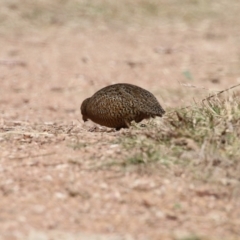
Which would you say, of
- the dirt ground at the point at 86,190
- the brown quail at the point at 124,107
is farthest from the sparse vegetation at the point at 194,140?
the brown quail at the point at 124,107

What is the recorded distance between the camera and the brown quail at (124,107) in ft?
19.9

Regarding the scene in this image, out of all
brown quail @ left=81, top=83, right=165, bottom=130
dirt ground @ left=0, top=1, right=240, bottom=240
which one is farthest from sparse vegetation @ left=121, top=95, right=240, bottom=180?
brown quail @ left=81, top=83, right=165, bottom=130

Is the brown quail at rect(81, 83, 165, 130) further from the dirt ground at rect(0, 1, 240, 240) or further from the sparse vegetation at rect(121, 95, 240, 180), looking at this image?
the sparse vegetation at rect(121, 95, 240, 180)

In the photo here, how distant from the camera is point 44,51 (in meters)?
12.0

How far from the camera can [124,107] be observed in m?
6.09

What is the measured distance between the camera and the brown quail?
6070 millimetres

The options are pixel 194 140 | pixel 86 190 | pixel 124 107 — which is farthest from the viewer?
pixel 124 107

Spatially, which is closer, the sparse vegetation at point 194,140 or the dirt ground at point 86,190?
the dirt ground at point 86,190

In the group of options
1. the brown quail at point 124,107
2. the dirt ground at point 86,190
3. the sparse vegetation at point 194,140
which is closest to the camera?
the dirt ground at point 86,190

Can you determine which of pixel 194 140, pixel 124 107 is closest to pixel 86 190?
pixel 194 140

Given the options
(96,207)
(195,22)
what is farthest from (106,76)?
(96,207)

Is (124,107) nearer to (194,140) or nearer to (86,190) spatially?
(194,140)

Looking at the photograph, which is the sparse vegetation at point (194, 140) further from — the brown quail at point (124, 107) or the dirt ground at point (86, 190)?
the brown quail at point (124, 107)

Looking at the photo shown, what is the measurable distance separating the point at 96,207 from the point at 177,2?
36.0ft
